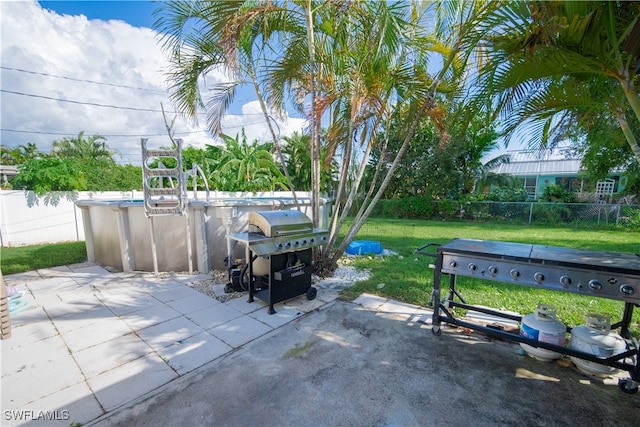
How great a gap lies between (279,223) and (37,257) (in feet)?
22.7

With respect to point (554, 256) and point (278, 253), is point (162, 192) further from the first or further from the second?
point (554, 256)

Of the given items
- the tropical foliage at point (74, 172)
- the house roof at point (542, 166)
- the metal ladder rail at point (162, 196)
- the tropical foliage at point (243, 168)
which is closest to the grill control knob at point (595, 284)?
the metal ladder rail at point (162, 196)

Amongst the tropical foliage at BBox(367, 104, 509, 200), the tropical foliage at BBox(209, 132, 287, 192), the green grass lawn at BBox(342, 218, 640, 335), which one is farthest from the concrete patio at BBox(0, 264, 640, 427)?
the tropical foliage at BBox(367, 104, 509, 200)

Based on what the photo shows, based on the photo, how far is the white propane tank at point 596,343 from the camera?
221 cm

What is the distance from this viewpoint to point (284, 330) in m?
3.10

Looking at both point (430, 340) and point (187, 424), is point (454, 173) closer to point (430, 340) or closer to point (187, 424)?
point (430, 340)

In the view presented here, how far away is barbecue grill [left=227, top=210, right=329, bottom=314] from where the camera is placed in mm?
3393

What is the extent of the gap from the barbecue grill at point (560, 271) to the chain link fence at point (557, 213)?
1211cm

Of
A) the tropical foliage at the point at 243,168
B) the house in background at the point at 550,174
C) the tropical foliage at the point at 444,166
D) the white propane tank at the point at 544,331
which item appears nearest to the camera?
the white propane tank at the point at 544,331

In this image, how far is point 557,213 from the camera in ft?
39.3

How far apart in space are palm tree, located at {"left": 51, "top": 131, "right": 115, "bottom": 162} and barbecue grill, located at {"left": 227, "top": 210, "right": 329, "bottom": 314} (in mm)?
22982

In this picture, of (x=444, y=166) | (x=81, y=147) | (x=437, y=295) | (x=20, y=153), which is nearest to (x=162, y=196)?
(x=437, y=295)

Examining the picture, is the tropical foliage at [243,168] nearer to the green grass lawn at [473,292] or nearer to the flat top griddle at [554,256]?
the green grass lawn at [473,292]

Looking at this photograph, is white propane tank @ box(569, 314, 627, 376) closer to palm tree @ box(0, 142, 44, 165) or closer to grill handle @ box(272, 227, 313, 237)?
grill handle @ box(272, 227, 313, 237)
